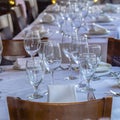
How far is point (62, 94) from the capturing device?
121cm

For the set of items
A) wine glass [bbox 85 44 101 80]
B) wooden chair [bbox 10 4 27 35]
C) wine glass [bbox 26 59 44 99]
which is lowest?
wooden chair [bbox 10 4 27 35]

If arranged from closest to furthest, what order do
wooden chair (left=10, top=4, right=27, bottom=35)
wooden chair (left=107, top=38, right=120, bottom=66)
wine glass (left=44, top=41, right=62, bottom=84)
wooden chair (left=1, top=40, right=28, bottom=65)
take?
wine glass (left=44, top=41, right=62, bottom=84) < wooden chair (left=107, top=38, right=120, bottom=66) < wooden chair (left=1, top=40, right=28, bottom=65) < wooden chair (left=10, top=4, right=27, bottom=35)

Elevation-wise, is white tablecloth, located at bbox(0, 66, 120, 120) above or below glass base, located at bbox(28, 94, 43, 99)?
below

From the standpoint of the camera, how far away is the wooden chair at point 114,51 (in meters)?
2.08

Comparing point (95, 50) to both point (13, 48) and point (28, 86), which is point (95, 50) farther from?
point (13, 48)

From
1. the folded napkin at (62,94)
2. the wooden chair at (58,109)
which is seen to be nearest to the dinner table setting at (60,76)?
the folded napkin at (62,94)

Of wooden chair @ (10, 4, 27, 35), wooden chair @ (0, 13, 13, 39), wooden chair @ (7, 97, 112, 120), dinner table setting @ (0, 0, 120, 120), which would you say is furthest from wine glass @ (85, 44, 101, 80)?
wooden chair @ (10, 4, 27, 35)

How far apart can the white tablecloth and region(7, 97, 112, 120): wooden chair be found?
8.9 inches

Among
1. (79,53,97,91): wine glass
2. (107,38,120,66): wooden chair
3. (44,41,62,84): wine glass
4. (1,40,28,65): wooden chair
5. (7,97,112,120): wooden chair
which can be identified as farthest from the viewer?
(1,40,28,65): wooden chair

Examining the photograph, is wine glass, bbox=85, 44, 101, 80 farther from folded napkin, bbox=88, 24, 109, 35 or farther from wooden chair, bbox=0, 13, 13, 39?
wooden chair, bbox=0, 13, 13, 39

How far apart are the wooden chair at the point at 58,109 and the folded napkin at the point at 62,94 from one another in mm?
182

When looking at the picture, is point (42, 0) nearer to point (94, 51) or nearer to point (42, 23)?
point (42, 23)

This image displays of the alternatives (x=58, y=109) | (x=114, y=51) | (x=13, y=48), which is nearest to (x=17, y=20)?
(x=13, y=48)

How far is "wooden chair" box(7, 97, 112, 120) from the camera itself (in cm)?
101
